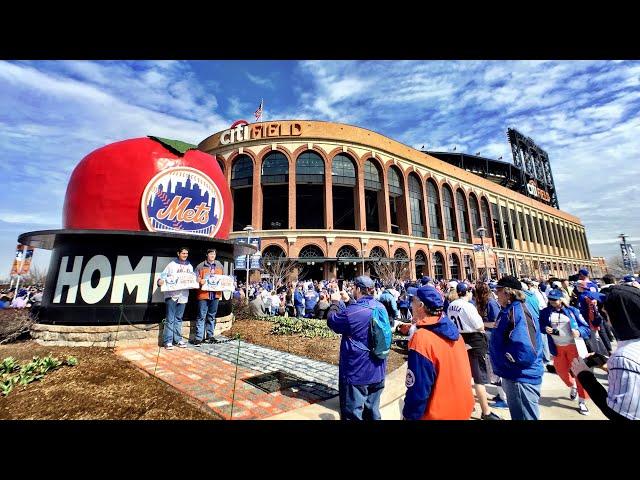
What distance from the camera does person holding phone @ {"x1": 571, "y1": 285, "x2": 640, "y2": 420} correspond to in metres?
1.89

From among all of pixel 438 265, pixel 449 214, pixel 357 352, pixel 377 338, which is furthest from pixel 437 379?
pixel 449 214

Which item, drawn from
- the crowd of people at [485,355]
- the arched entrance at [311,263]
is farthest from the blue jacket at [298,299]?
the arched entrance at [311,263]

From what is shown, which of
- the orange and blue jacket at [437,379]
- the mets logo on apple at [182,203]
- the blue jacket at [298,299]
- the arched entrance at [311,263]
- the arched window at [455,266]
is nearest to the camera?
the orange and blue jacket at [437,379]

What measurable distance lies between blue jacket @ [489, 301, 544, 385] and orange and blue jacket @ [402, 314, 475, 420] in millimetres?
1111

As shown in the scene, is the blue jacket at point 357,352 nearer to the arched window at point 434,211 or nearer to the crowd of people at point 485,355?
the crowd of people at point 485,355

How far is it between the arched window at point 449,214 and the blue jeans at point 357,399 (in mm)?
40371

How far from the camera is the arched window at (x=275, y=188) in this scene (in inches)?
1190

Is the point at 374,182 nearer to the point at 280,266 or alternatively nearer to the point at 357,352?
the point at 280,266

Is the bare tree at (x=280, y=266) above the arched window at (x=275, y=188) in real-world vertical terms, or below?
below

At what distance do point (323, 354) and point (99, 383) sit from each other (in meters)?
4.51

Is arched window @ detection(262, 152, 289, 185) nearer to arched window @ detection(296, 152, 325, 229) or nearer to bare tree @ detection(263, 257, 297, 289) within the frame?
arched window @ detection(296, 152, 325, 229)
